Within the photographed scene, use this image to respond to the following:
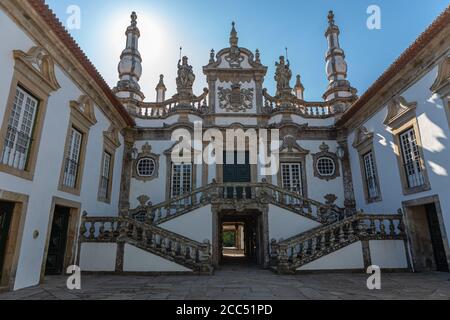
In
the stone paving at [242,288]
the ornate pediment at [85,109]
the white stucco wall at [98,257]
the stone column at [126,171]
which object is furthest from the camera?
the stone column at [126,171]

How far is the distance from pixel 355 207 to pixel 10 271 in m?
11.9

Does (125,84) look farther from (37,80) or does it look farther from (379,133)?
(379,133)

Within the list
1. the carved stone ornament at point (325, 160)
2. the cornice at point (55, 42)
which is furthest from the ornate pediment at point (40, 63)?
the carved stone ornament at point (325, 160)

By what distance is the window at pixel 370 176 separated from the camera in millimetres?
10961

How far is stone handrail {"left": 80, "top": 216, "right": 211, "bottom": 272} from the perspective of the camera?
8.60m

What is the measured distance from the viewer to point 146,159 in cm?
1300

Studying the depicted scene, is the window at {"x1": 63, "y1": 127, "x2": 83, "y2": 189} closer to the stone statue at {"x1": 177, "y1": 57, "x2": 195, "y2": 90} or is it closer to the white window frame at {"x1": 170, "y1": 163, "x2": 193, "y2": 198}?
the white window frame at {"x1": 170, "y1": 163, "x2": 193, "y2": 198}

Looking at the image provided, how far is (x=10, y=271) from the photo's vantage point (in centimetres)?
591

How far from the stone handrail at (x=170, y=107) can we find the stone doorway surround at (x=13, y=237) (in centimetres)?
786

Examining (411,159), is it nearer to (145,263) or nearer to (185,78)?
(145,263)

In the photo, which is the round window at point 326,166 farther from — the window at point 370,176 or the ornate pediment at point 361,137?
the window at point 370,176

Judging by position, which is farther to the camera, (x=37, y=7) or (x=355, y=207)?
(x=355, y=207)

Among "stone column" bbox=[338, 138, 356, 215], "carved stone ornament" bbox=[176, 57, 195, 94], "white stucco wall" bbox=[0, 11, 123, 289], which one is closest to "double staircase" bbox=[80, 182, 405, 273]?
"white stucco wall" bbox=[0, 11, 123, 289]
